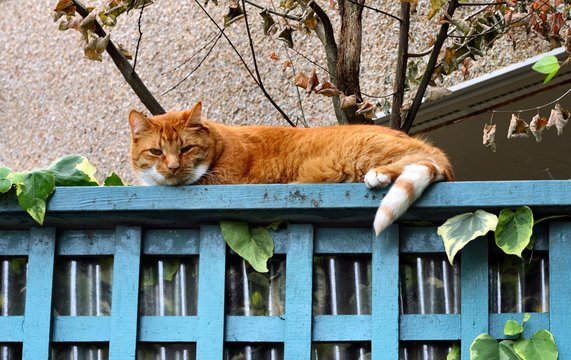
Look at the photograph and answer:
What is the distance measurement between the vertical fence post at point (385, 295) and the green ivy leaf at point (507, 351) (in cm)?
20

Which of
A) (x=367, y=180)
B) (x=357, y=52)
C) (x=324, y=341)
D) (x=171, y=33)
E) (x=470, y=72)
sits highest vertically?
(x=171, y=33)

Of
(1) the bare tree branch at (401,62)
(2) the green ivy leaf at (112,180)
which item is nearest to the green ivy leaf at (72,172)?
(2) the green ivy leaf at (112,180)

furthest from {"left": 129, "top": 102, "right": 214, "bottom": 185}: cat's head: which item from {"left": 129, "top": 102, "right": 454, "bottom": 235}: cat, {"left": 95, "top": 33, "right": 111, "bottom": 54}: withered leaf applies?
{"left": 95, "top": 33, "right": 111, "bottom": 54}: withered leaf

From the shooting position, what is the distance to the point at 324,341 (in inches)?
76.5

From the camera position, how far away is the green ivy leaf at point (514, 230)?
73.4 inches

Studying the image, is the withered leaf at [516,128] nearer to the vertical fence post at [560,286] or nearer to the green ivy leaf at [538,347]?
the vertical fence post at [560,286]

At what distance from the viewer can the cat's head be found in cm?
282

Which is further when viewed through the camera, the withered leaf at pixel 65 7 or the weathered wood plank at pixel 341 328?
the withered leaf at pixel 65 7

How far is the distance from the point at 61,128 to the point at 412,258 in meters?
3.26

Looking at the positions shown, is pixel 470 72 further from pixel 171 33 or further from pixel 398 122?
pixel 171 33

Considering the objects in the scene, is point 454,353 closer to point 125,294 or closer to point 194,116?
point 125,294

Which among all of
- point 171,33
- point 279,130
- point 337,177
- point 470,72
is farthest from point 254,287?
point 171,33

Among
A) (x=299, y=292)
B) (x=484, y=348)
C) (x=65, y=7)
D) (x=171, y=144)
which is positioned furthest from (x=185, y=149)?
(x=484, y=348)

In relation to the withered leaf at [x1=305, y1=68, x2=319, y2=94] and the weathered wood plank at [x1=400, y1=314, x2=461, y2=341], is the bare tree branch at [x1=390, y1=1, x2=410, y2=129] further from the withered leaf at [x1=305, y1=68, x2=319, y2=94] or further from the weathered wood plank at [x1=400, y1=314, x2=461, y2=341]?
the weathered wood plank at [x1=400, y1=314, x2=461, y2=341]
